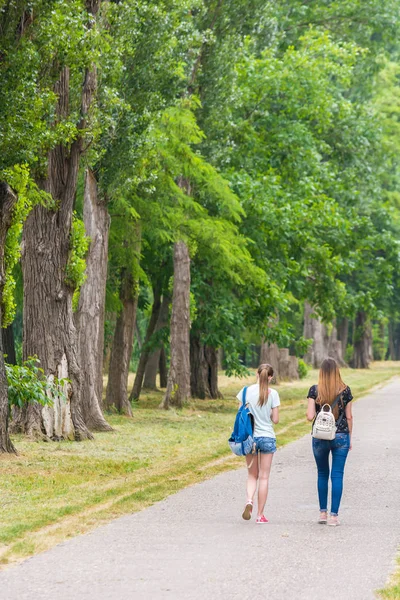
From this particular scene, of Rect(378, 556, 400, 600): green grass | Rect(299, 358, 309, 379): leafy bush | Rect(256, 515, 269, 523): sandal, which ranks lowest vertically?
Rect(378, 556, 400, 600): green grass

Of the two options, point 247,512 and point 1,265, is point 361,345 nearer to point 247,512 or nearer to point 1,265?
point 1,265

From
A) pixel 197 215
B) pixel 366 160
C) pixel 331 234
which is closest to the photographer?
pixel 197 215

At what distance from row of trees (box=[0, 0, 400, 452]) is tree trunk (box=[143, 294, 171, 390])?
0.07m

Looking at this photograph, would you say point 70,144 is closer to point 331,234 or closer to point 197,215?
point 197,215

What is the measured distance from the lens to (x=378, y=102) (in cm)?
5950

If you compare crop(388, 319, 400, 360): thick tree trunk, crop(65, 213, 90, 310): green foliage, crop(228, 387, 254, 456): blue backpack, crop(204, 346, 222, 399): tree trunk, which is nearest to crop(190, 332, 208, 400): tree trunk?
crop(204, 346, 222, 399): tree trunk

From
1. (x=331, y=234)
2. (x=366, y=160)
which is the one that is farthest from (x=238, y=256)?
(x=366, y=160)

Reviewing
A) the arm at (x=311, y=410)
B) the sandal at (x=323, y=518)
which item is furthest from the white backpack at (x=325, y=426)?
the sandal at (x=323, y=518)

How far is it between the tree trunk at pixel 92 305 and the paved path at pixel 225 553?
843 cm

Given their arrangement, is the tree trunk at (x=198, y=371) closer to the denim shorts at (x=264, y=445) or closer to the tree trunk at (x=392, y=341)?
the denim shorts at (x=264, y=445)

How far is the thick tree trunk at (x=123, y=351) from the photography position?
26422 mm

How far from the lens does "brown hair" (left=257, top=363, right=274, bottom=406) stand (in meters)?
10.9

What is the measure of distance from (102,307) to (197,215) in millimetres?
5733

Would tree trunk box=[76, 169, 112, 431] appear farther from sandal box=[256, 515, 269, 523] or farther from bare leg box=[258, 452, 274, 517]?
sandal box=[256, 515, 269, 523]
